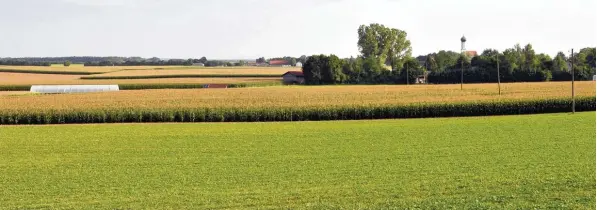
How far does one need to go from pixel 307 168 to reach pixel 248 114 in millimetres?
20987

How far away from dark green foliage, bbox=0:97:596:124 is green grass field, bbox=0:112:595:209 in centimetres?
749

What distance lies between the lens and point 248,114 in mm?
39688

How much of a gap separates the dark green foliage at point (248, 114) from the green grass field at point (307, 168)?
7487mm

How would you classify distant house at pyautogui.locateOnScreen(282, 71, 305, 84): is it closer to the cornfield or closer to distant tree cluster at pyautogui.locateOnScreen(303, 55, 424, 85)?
distant tree cluster at pyautogui.locateOnScreen(303, 55, 424, 85)

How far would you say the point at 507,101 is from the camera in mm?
42656

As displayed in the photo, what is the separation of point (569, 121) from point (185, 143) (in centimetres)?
2064

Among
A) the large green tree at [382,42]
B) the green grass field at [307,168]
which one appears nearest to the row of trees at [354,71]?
the large green tree at [382,42]

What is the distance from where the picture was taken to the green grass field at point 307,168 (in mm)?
14406

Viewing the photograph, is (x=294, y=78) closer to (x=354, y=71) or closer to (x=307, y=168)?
(x=354, y=71)

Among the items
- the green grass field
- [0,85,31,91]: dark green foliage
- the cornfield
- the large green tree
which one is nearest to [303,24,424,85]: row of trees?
the large green tree

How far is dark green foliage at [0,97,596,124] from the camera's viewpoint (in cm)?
3903

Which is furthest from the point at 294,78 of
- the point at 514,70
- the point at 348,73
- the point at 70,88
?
the point at 70,88

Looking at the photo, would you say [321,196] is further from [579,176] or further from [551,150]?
[551,150]

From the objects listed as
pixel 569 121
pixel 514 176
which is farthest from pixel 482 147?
pixel 569 121
